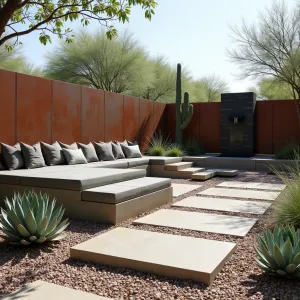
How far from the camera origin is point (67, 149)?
662cm

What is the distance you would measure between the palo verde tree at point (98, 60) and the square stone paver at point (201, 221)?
12.8 m

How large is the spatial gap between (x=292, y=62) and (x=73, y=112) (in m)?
6.94

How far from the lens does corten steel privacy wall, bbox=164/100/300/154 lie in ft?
35.3

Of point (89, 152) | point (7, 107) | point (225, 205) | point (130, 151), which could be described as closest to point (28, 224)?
point (225, 205)

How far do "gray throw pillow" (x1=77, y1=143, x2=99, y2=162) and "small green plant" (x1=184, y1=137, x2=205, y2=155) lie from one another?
423 cm

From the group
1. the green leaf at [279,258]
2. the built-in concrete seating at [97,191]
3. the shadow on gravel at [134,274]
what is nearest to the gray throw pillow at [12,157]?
the built-in concrete seating at [97,191]

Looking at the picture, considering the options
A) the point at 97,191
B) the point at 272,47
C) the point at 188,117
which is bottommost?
the point at 97,191

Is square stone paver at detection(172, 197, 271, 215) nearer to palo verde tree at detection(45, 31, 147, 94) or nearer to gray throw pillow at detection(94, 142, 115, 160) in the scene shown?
gray throw pillow at detection(94, 142, 115, 160)

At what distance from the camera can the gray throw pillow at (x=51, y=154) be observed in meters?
6.20

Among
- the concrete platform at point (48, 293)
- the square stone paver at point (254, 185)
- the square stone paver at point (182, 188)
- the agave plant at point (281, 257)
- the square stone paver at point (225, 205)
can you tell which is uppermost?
the agave plant at point (281, 257)

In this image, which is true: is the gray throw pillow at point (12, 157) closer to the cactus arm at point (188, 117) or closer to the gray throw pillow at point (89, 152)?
the gray throw pillow at point (89, 152)

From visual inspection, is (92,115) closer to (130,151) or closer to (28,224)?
(130,151)

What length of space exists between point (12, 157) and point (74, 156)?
138 centimetres

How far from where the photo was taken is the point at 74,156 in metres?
6.61
